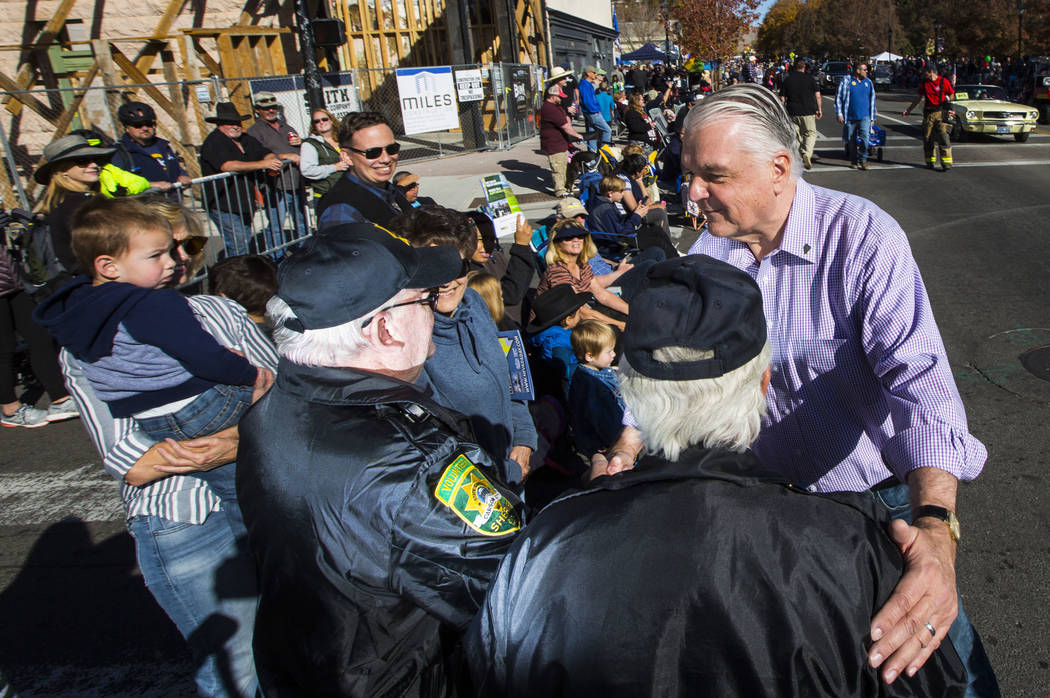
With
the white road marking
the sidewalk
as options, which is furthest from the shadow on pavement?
the sidewalk

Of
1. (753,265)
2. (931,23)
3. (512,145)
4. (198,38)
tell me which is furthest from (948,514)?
(931,23)

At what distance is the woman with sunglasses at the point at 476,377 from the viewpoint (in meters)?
3.09

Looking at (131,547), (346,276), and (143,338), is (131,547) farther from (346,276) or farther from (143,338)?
(346,276)

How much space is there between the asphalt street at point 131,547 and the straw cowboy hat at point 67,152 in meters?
1.94

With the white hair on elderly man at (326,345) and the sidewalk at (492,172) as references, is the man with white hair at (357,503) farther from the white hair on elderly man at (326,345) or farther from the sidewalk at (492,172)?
the sidewalk at (492,172)

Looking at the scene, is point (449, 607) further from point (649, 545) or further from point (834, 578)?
point (834, 578)

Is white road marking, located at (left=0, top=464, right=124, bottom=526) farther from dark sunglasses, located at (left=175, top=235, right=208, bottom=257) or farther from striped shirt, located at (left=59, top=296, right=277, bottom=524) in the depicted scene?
striped shirt, located at (left=59, top=296, right=277, bottom=524)

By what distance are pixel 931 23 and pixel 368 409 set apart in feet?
215

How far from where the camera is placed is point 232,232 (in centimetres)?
714

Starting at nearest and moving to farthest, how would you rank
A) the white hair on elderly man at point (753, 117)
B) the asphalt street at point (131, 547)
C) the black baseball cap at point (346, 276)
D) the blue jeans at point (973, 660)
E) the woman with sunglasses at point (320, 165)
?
the black baseball cap at point (346, 276)
the blue jeans at point (973, 660)
the white hair on elderly man at point (753, 117)
the asphalt street at point (131, 547)
the woman with sunglasses at point (320, 165)

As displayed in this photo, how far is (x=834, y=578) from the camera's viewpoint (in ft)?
4.28

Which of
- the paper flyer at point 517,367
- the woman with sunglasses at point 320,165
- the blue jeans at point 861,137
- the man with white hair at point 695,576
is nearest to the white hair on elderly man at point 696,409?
the man with white hair at point 695,576

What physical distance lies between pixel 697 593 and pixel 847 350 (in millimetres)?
1170

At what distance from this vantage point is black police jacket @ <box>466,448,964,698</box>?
49.9 inches
